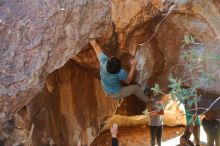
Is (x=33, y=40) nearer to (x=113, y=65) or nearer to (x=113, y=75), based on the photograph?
(x=113, y=65)

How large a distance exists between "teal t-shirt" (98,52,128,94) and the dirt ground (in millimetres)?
A: 3191

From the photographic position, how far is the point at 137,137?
8.91m

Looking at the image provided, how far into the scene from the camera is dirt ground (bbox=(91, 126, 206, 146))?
8539mm

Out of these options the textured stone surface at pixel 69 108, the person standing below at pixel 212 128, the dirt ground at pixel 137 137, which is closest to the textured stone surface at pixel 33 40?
the textured stone surface at pixel 69 108

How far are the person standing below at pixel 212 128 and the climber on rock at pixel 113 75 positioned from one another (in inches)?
61.7

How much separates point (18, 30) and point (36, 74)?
0.51 meters

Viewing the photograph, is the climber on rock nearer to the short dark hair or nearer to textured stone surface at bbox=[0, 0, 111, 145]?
the short dark hair

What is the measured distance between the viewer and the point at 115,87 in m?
5.43

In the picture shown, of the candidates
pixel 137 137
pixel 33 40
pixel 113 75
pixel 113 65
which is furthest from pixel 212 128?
pixel 33 40

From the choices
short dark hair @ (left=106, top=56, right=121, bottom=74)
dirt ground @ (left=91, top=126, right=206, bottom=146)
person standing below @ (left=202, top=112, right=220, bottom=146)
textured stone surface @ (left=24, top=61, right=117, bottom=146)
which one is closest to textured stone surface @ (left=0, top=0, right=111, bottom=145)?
short dark hair @ (left=106, top=56, right=121, bottom=74)

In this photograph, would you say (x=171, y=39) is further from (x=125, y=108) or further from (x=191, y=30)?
(x=125, y=108)

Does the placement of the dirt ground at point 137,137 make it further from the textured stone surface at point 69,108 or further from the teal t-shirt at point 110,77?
the teal t-shirt at point 110,77

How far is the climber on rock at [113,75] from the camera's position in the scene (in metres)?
5.12

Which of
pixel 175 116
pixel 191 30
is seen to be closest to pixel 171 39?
pixel 191 30
